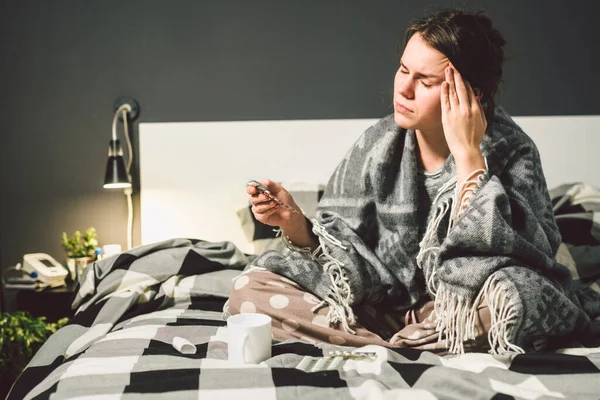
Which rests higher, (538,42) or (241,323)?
(538,42)

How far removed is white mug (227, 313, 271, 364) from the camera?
1.00 meters

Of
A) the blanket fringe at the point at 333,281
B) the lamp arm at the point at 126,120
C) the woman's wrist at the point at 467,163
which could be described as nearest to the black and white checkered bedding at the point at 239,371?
the blanket fringe at the point at 333,281

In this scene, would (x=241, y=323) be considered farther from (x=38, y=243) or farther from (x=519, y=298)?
(x=38, y=243)

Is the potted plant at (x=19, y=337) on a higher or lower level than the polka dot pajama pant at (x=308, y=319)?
lower

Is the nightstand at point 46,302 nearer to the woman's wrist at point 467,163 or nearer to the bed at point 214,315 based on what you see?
the bed at point 214,315

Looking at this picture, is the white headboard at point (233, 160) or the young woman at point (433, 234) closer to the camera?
the young woman at point (433, 234)

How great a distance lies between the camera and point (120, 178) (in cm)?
210

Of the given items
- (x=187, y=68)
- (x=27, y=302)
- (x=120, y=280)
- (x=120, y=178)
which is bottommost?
(x=27, y=302)

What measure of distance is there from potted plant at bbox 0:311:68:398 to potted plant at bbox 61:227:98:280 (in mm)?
282

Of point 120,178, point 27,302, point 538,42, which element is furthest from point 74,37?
point 538,42

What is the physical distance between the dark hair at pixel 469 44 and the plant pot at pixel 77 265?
4.97 ft

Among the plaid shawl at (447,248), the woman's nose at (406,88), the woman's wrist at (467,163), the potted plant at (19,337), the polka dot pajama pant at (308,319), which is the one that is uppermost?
the woman's nose at (406,88)

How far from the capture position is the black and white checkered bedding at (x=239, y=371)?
88 centimetres

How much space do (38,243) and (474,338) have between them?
201 centimetres
